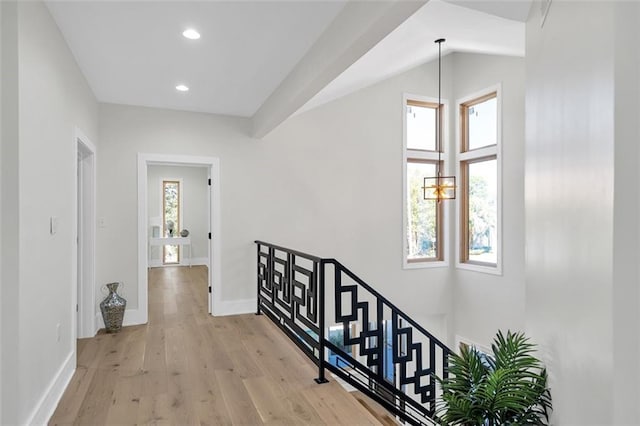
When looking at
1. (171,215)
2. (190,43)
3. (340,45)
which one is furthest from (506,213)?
(171,215)

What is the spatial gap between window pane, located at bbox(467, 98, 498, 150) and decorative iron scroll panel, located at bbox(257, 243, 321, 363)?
10.2 ft

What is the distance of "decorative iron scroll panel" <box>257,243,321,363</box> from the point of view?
10.8ft

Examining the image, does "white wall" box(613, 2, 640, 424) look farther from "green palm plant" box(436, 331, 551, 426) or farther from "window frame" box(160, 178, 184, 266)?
"window frame" box(160, 178, 184, 266)

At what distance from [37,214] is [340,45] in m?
2.00

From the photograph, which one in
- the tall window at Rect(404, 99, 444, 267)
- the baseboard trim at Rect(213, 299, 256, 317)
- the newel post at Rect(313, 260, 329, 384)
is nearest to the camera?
the newel post at Rect(313, 260, 329, 384)

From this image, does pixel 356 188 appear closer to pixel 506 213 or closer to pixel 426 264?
pixel 426 264

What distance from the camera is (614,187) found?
117 centimetres

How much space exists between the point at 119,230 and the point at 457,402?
3.98m

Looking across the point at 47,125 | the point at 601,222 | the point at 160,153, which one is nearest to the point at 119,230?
the point at 160,153

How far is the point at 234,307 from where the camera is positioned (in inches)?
190

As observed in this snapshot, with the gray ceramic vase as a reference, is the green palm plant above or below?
above

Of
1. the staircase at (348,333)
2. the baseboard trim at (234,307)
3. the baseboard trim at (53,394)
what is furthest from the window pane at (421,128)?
the baseboard trim at (53,394)

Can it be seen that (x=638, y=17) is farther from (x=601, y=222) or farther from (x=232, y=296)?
(x=232, y=296)

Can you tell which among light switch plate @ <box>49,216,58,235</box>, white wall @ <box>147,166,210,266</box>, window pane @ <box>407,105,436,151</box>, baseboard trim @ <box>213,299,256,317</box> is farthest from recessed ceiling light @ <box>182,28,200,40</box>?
white wall @ <box>147,166,210,266</box>
